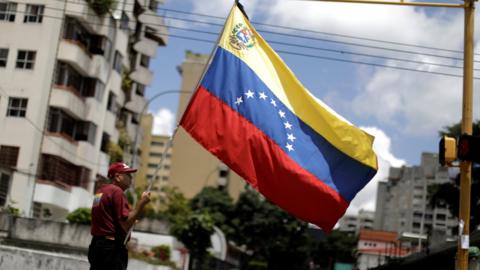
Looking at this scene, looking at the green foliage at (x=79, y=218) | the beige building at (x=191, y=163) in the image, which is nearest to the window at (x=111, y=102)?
the green foliage at (x=79, y=218)

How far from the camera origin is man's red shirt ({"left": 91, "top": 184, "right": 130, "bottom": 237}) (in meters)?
7.31

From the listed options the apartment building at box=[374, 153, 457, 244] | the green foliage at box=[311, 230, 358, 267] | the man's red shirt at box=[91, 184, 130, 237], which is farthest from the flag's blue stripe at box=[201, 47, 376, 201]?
the apartment building at box=[374, 153, 457, 244]

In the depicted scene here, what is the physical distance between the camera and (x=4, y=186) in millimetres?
38156

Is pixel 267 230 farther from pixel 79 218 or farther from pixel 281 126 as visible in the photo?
pixel 281 126

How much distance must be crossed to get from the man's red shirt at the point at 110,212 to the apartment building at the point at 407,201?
127m

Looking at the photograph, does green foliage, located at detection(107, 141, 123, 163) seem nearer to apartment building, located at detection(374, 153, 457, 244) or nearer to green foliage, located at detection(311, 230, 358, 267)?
green foliage, located at detection(311, 230, 358, 267)

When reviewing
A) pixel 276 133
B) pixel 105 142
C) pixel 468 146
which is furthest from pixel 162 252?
pixel 276 133

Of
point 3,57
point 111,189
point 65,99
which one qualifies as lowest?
point 111,189

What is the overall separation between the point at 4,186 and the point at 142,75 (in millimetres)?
21754

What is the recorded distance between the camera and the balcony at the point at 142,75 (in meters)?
57.3

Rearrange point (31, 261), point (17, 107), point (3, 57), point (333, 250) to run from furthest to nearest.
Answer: point (333, 250), point (3, 57), point (17, 107), point (31, 261)

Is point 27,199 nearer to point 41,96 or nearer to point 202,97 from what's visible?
point 41,96

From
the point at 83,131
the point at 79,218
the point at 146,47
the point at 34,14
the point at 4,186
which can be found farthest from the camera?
the point at 146,47

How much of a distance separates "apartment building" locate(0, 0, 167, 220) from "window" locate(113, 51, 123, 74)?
1.22 ft
